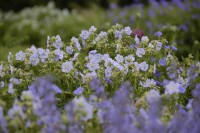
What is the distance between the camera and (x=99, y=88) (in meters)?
2.82

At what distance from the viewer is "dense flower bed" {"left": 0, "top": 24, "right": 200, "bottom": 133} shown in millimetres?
2389

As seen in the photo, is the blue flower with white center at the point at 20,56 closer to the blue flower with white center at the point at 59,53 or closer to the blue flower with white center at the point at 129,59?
the blue flower with white center at the point at 59,53

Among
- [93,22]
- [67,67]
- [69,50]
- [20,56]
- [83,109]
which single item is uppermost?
[93,22]

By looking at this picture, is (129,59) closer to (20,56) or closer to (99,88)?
(99,88)

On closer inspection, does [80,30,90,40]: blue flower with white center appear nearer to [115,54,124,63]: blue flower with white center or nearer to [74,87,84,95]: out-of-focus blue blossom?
[115,54,124,63]: blue flower with white center

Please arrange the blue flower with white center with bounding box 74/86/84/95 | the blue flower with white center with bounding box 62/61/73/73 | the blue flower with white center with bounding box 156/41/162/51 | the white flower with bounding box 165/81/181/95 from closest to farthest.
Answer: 1. the white flower with bounding box 165/81/181/95
2. the blue flower with white center with bounding box 74/86/84/95
3. the blue flower with white center with bounding box 62/61/73/73
4. the blue flower with white center with bounding box 156/41/162/51

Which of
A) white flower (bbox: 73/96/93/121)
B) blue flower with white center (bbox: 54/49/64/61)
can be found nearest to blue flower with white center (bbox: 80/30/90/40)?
blue flower with white center (bbox: 54/49/64/61)

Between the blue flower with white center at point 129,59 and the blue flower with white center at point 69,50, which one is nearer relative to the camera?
the blue flower with white center at point 129,59

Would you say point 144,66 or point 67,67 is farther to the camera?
point 144,66

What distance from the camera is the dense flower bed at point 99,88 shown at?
7.84 feet

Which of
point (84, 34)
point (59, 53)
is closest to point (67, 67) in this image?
point (59, 53)

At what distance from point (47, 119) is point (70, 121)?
151 mm

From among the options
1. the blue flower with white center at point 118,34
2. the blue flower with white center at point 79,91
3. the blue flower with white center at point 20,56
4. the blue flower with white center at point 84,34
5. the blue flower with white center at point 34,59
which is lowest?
the blue flower with white center at point 79,91

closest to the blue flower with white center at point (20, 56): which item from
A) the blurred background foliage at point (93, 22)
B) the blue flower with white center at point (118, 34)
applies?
the blue flower with white center at point (118, 34)
